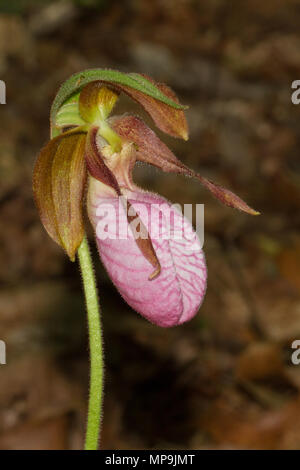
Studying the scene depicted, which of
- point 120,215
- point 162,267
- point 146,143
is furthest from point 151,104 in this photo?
point 162,267

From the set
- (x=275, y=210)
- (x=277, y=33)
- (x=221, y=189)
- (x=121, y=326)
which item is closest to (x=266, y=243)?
(x=275, y=210)

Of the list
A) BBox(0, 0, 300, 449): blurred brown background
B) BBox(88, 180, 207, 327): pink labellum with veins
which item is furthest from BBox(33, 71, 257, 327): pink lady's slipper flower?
BBox(0, 0, 300, 449): blurred brown background

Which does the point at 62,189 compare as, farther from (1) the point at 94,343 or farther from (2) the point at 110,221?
(1) the point at 94,343

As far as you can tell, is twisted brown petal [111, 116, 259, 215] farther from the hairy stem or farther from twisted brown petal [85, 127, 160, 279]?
the hairy stem

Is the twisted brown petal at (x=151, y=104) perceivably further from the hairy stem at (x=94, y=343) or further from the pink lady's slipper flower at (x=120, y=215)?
the hairy stem at (x=94, y=343)

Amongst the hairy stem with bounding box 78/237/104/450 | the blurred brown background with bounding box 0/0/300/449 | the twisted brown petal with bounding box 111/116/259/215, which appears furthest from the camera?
the blurred brown background with bounding box 0/0/300/449

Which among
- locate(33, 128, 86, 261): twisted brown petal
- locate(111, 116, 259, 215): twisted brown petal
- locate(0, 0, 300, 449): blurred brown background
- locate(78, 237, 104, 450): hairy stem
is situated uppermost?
locate(0, 0, 300, 449): blurred brown background

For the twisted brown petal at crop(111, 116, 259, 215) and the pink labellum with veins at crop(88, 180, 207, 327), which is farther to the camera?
the twisted brown petal at crop(111, 116, 259, 215)
